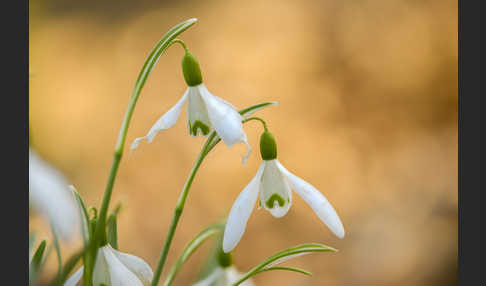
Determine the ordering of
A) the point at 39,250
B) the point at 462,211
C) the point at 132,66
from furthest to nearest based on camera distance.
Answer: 1. the point at 132,66
2. the point at 462,211
3. the point at 39,250

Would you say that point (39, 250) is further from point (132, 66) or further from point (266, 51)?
point (266, 51)

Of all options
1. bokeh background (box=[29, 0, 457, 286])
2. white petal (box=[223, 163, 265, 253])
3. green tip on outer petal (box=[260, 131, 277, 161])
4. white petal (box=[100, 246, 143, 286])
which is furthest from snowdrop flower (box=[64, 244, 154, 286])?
bokeh background (box=[29, 0, 457, 286])

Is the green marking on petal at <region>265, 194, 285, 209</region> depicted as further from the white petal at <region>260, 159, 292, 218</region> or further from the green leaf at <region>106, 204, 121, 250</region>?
the green leaf at <region>106, 204, 121, 250</region>

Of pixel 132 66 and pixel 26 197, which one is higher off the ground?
pixel 132 66

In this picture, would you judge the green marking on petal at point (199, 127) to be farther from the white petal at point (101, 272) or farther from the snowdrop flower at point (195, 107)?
the white petal at point (101, 272)

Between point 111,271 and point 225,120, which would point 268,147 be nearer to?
point 225,120

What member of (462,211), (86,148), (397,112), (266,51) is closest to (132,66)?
(86,148)

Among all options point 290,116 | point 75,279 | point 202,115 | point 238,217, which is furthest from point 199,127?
point 290,116
